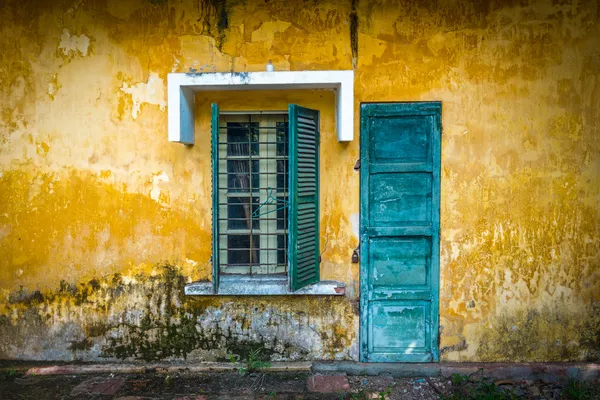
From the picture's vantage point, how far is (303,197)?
13.4ft

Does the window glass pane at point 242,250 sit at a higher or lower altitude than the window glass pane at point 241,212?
lower

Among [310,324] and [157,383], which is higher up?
[310,324]

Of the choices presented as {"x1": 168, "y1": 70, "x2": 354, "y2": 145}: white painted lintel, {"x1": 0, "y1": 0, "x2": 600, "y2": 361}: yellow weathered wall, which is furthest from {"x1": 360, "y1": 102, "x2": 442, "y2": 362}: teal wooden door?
{"x1": 168, "y1": 70, "x2": 354, "y2": 145}: white painted lintel

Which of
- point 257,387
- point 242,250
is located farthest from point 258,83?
point 257,387

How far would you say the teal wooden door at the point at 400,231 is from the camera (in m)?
4.23

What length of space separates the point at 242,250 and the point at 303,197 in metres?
0.84

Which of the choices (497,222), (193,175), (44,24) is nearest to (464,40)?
(497,222)

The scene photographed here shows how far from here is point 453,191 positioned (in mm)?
4246

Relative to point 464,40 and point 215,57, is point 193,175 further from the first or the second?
point 464,40

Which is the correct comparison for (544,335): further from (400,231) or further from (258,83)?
(258,83)

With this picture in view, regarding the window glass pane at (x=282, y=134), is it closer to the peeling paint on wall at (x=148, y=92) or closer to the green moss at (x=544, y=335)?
the peeling paint on wall at (x=148, y=92)

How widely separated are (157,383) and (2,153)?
2.53m

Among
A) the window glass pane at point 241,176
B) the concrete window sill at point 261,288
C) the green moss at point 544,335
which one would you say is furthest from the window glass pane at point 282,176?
the green moss at point 544,335

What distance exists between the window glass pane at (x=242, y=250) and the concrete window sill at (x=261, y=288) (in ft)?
0.66
